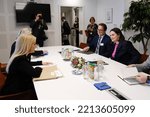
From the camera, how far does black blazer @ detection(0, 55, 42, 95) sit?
5.71ft

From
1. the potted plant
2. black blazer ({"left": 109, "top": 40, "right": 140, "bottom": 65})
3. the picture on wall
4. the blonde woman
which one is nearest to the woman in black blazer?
black blazer ({"left": 109, "top": 40, "right": 140, "bottom": 65})

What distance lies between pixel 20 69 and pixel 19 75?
0.10 meters

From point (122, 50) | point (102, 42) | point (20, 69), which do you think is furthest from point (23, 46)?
point (102, 42)

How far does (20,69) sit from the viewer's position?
1.75 metres

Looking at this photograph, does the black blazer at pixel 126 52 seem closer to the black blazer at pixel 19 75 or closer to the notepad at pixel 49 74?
the notepad at pixel 49 74

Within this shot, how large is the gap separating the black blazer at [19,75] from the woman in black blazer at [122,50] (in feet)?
4.83

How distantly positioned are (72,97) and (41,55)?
6.15 feet

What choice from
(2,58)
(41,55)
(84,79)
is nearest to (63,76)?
(84,79)

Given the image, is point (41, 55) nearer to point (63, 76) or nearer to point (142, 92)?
point (63, 76)

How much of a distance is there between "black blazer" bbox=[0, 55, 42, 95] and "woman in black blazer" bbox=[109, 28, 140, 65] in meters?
1.47

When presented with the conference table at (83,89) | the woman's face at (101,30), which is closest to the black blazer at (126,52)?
the woman's face at (101,30)

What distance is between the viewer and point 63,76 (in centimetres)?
186

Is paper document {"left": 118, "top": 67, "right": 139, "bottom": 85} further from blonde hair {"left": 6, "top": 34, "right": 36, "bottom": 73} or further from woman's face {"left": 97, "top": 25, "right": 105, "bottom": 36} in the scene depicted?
woman's face {"left": 97, "top": 25, "right": 105, "bottom": 36}

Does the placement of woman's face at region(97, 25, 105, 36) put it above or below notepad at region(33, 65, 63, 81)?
above
